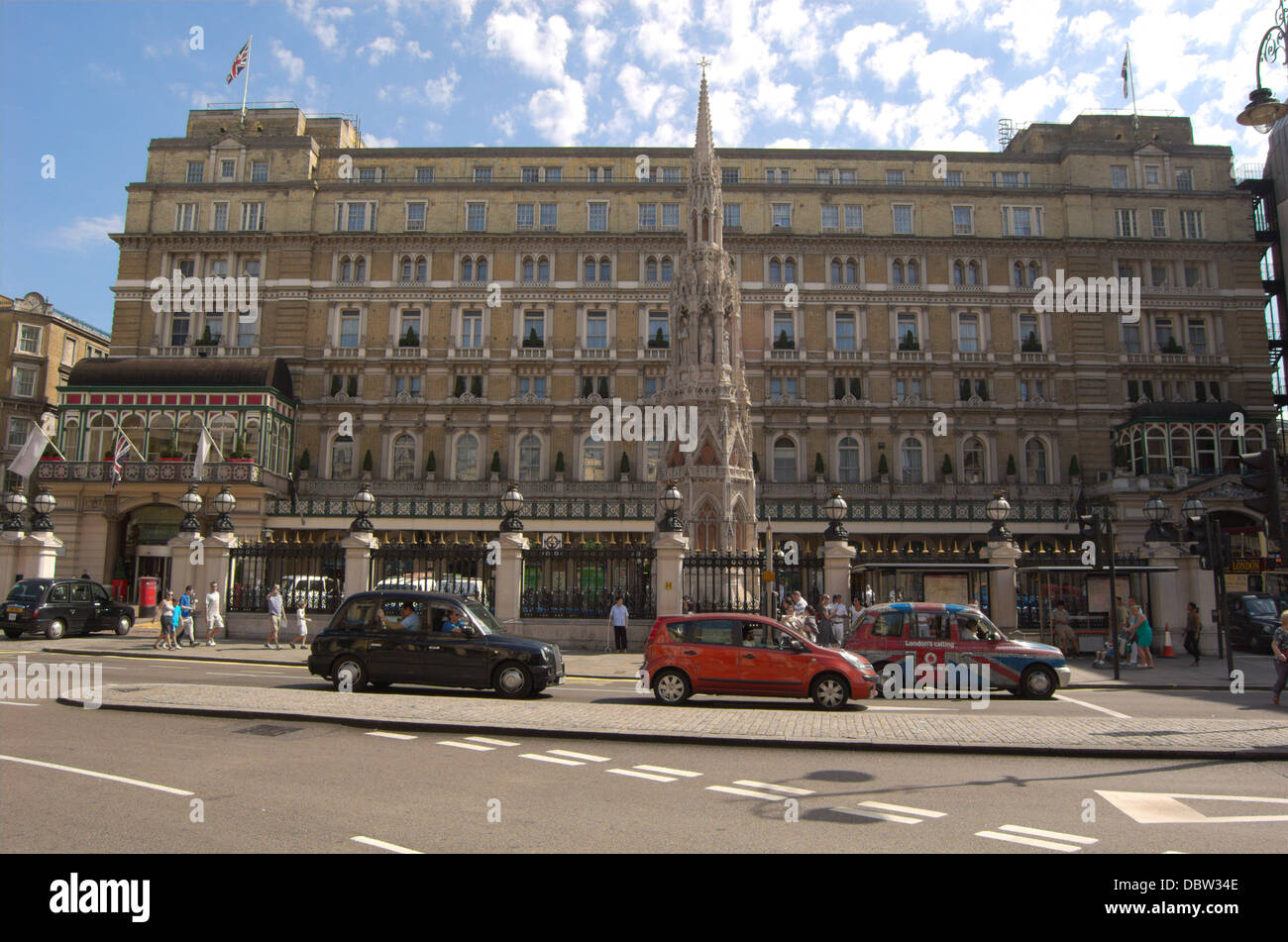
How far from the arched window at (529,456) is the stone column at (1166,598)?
107 feet

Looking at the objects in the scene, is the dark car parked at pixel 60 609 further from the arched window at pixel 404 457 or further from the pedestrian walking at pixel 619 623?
the arched window at pixel 404 457

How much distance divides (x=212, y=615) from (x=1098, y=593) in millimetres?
24917

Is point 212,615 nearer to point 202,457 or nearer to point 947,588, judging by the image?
point 947,588

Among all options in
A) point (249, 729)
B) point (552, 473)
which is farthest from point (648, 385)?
point (249, 729)

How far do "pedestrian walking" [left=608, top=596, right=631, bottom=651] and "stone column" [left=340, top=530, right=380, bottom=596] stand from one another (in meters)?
7.37

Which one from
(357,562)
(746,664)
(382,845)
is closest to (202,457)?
(357,562)

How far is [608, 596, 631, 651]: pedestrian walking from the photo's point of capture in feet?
77.6

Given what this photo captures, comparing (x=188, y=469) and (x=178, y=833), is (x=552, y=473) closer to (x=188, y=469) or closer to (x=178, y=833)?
(x=188, y=469)

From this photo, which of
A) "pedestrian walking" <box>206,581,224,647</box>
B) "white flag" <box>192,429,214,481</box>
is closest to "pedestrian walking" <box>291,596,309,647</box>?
"pedestrian walking" <box>206,581,224,647</box>

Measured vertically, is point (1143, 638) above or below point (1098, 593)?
below

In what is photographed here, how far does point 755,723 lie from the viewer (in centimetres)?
1242

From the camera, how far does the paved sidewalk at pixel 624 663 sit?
19.3 m

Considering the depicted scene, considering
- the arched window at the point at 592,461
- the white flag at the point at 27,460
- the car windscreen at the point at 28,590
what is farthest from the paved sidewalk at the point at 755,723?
the arched window at the point at 592,461

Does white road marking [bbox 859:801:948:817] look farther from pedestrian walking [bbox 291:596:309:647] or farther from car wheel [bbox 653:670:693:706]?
pedestrian walking [bbox 291:596:309:647]
